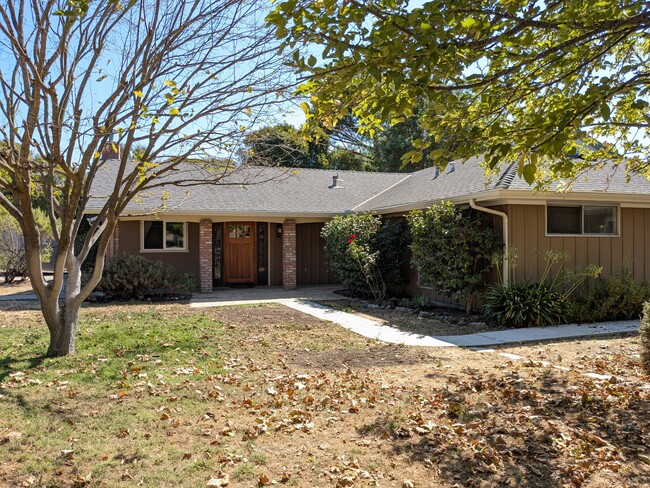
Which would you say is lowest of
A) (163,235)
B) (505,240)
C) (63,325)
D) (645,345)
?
(645,345)

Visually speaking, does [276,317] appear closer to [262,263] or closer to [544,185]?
[544,185]

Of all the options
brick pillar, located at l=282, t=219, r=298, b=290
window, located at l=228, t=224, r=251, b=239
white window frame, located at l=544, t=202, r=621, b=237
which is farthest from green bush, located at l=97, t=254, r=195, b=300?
white window frame, located at l=544, t=202, r=621, b=237

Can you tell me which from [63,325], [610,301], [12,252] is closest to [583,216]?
[610,301]

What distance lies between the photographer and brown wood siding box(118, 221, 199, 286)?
15.8 meters

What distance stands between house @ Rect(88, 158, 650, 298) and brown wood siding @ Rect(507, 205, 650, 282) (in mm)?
22

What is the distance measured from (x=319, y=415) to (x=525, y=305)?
6.18 meters

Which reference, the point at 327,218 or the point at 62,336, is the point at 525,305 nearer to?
the point at 62,336

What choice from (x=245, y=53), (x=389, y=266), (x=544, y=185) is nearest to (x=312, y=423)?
(x=245, y=53)

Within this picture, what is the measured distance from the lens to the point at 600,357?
276 inches

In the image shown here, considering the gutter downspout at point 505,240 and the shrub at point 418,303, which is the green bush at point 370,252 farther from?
the gutter downspout at point 505,240

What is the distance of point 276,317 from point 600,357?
602 cm

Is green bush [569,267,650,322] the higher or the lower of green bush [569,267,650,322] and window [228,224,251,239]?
the lower

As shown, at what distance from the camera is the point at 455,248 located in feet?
34.5

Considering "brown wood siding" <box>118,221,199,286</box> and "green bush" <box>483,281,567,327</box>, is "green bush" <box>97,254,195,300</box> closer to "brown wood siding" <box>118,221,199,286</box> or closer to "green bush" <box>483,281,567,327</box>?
"brown wood siding" <box>118,221,199,286</box>
